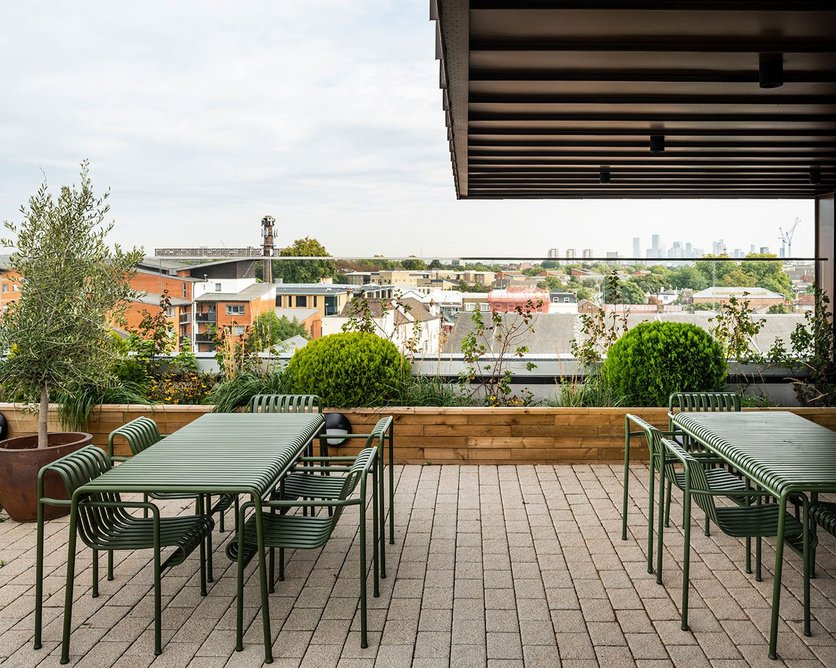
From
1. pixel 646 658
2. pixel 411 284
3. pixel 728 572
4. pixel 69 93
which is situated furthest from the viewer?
pixel 69 93

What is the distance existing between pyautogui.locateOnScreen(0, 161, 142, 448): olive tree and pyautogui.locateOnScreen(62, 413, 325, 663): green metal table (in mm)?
1160

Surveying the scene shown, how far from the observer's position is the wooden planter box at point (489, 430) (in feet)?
21.2

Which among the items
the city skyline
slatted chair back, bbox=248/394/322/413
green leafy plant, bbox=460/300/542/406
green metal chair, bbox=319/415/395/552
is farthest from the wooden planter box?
the city skyline

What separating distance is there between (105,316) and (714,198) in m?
7.26

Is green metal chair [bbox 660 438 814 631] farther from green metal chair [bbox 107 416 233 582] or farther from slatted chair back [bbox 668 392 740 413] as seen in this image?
green metal chair [bbox 107 416 233 582]

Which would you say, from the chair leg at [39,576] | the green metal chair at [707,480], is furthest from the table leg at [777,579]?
the chair leg at [39,576]

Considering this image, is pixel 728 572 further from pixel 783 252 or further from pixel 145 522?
pixel 783 252

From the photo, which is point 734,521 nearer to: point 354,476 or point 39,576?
point 354,476

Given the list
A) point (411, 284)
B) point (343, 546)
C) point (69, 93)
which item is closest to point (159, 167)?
point (69, 93)

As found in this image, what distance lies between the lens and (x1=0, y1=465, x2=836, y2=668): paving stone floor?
3.20 m

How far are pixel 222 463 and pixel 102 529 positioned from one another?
2.00 feet

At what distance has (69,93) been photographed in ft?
84.5

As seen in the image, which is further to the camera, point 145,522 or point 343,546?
point 343,546

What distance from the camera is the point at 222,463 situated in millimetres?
3549
